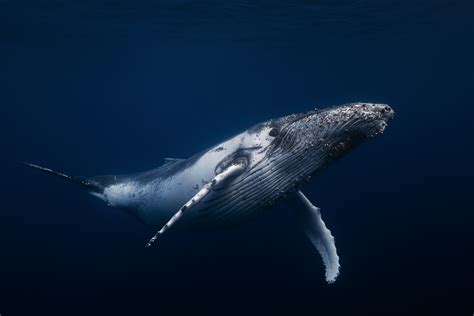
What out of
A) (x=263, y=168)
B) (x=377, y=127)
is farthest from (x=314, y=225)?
(x=377, y=127)

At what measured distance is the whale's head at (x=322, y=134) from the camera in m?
4.82

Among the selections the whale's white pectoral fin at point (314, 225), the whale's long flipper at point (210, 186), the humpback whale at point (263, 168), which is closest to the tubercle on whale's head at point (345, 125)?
the humpback whale at point (263, 168)

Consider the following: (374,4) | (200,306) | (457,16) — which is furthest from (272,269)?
(457,16)

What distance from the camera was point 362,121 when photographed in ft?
15.8

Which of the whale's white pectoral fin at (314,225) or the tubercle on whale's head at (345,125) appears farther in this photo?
the whale's white pectoral fin at (314,225)

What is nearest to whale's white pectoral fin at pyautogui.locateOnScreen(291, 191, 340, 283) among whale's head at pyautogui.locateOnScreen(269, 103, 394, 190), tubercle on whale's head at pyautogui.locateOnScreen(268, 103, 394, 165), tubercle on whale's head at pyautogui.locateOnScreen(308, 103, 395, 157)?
whale's head at pyautogui.locateOnScreen(269, 103, 394, 190)

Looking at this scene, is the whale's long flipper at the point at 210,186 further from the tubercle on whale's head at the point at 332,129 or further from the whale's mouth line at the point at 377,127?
the whale's mouth line at the point at 377,127

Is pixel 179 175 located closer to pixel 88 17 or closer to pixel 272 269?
pixel 272 269

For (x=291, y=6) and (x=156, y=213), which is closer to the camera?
(x=156, y=213)

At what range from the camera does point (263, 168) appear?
5.49 meters

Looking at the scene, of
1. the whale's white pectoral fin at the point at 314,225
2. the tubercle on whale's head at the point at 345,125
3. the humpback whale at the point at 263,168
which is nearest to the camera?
the tubercle on whale's head at the point at 345,125

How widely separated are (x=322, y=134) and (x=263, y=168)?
1011mm

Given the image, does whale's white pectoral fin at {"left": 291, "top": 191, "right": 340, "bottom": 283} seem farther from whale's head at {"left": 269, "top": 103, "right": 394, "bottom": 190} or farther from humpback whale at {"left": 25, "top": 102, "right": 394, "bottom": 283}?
whale's head at {"left": 269, "top": 103, "right": 394, "bottom": 190}

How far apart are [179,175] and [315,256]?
7890mm
